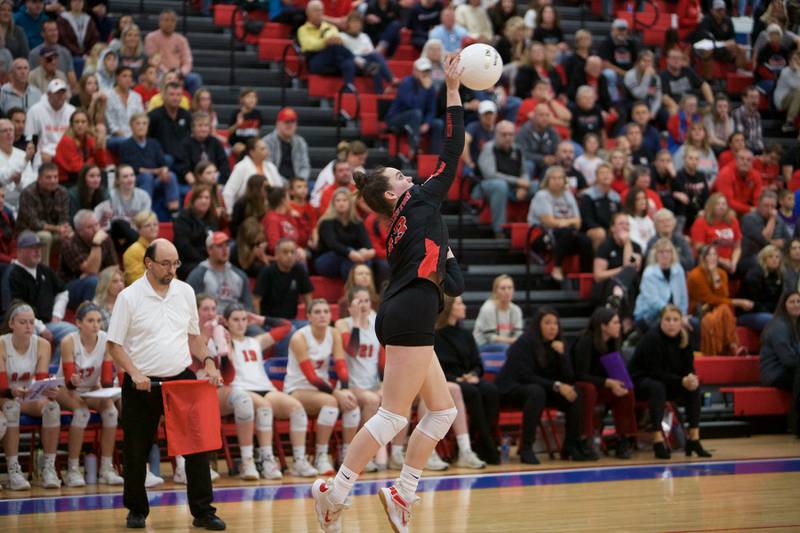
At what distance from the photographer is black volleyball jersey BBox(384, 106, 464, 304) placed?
6207 millimetres

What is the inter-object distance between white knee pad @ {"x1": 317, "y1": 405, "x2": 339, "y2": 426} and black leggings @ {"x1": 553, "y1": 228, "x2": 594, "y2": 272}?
4.18m

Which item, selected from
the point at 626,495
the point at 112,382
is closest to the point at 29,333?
the point at 112,382

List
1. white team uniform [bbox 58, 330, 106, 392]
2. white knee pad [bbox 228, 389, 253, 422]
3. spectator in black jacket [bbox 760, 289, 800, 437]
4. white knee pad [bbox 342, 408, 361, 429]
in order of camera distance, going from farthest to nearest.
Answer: spectator in black jacket [bbox 760, 289, 800, 437]
white knee pad [bbox 342, 408, 361, 429]
white knee pad [bbox 228, 389, 253, 422]
white team uniform [bbox 58, 330, 106, 392]

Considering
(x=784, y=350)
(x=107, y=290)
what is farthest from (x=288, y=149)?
(x=784, y=350)

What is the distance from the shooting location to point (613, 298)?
482 inches

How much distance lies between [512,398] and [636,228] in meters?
3.46

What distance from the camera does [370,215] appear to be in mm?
12766

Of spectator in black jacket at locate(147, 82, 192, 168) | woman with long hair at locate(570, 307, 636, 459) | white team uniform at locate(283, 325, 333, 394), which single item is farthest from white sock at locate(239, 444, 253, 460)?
spectator in black jacket at locate(147, 82, 192, 168)

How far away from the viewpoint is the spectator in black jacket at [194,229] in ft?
37.4

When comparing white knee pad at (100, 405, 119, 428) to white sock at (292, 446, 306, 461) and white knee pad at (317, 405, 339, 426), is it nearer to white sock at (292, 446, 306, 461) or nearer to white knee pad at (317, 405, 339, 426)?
white sock at (292, 446, 306, 461)

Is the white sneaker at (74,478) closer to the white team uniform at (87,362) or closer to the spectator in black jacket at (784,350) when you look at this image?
the white team uniform at (87,362)

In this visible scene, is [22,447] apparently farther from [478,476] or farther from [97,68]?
[97,68]

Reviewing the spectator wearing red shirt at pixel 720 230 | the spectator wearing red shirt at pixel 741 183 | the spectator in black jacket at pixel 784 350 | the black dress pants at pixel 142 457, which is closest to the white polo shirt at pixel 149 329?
the black dress pants at pixel 142 457

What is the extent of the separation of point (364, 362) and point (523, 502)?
273cm
